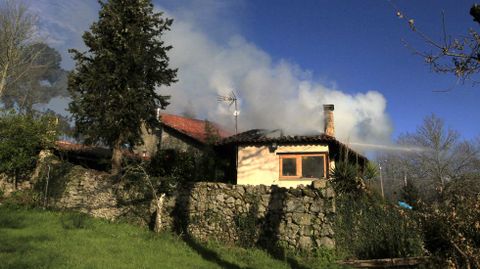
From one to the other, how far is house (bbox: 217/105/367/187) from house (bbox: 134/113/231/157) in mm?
3706

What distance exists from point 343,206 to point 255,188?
2.89 metres

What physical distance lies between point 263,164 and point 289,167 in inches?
48.4

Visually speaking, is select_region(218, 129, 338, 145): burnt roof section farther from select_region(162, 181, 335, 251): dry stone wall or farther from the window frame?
select_region(162, 181, 335, 251): dry stone wall

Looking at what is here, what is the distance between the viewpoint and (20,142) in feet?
52.8

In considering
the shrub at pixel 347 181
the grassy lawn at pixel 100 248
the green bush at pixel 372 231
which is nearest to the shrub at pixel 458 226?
the green bush at pixel 372 231

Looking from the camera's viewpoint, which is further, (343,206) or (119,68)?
(119,68)

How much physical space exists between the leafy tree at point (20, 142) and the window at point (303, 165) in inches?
413

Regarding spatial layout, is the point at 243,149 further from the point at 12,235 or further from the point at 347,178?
the point at 12,235

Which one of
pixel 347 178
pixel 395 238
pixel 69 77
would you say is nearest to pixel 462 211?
pixel 395 238

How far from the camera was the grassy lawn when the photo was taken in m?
8.43

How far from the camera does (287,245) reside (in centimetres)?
1177

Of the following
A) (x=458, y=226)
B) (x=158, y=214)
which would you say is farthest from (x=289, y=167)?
(x=458, y=226)

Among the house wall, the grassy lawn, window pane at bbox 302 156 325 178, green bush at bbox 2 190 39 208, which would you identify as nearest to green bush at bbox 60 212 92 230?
the grassy lawn

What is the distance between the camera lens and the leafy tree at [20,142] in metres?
15.8
